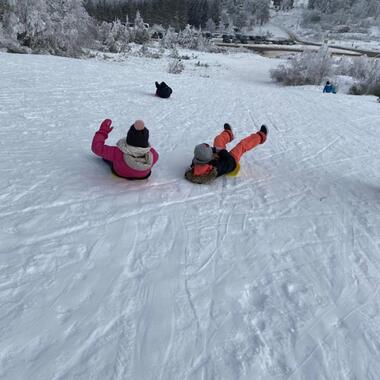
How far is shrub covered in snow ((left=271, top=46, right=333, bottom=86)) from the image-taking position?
24.3 meters

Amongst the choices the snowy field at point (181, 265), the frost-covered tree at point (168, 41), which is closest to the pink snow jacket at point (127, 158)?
the snowy field at point (181, 265)

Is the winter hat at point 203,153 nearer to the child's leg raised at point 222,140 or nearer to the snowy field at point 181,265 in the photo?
the snowy field at point 181,265

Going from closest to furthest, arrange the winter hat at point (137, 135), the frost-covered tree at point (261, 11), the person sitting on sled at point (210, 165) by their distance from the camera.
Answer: the winter hat at point (137, 135)
the person sitting on sled at point (210, 165)
the frost-covered tree at point (261, 11)

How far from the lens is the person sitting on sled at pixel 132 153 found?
12.5ft

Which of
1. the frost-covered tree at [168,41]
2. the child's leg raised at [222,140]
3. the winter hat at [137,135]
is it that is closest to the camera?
the winter hat at [137,135]

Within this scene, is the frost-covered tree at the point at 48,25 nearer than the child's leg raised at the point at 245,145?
No

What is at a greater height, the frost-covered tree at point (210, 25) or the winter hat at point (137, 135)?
the winter hat at point (137, 135)

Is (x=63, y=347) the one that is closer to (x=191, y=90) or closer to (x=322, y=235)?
(x=322, y=235)

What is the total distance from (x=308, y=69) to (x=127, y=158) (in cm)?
2401

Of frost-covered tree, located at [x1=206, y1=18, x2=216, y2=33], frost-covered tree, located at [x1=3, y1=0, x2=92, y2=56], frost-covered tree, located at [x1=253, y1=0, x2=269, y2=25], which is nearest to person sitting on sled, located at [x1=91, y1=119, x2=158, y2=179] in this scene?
frost-covered tree, located at [x1=3, y1=0, x2=92, y2=56]

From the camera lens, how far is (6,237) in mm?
2996

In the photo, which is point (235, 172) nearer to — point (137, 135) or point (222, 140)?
point (222, 140)

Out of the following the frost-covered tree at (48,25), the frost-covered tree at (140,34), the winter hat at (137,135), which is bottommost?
the frost-covered tree at (140,34)

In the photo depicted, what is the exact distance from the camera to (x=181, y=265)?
297 cm
